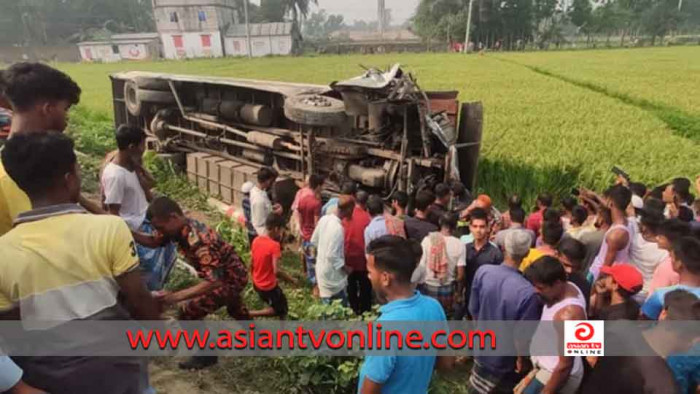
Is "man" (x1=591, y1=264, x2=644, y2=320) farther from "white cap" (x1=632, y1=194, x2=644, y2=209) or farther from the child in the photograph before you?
the child

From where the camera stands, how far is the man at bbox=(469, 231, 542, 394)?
2.97 metres

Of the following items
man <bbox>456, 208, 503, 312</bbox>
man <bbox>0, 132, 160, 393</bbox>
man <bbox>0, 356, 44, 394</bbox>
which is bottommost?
man <bbox>456, 208, 503, 312</bbox>

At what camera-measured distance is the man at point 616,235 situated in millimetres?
3809

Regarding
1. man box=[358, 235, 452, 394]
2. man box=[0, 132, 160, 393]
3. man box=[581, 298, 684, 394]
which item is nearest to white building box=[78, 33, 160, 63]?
man box=[0, 132, 160, 393]

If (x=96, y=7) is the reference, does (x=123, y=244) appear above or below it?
below

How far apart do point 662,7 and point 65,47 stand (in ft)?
243

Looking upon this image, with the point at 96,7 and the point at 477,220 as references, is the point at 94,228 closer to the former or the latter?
the point at 477,220

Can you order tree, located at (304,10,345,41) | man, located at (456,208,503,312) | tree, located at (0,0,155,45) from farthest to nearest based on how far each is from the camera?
tree, located at (304,10,345,41), tree, located at (0,0,155,45), man, located at (456,208,503,312)

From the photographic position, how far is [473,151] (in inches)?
269

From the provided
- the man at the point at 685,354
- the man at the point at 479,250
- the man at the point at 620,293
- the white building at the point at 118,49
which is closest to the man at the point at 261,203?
the man at the point at 479,250

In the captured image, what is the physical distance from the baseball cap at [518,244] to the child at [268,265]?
2.07 meters

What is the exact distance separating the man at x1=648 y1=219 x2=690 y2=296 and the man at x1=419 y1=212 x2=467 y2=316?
137 centimetres

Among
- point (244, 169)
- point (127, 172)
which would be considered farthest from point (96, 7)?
point (127, 172)

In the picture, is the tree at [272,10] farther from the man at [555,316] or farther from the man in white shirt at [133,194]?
the man at [555,316]
